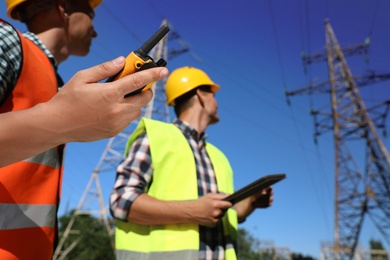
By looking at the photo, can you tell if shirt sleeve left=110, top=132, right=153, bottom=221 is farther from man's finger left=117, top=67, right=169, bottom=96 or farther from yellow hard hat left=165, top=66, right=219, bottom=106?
man's finger left=117, top=67, right=169, bottom=96

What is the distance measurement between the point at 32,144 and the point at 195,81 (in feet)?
6.08

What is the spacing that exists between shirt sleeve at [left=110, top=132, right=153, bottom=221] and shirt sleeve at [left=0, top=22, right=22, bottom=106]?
834 mm

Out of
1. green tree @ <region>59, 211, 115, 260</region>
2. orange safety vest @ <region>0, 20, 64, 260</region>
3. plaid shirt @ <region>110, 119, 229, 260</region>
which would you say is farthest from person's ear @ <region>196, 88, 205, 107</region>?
green tree @ <region>59, 211, 115, 260</region>

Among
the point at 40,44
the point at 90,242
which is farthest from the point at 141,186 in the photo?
the point at 90,242

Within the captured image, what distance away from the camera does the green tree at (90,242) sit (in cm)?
1767

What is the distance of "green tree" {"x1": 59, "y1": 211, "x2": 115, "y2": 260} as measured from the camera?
1767 centimetres

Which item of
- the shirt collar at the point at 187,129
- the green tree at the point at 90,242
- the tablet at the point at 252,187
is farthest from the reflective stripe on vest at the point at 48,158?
the green tree at the point at 90,242

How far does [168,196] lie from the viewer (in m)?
1.63

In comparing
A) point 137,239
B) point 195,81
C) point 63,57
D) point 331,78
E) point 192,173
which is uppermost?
point 331,78

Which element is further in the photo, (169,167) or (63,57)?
(169,167)

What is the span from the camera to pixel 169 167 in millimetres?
1684

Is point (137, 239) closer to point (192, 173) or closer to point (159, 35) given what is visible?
point (192, 173)

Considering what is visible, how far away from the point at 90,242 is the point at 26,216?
63.1 feet

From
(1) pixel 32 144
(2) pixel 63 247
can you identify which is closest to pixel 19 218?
(1) pixel 32 144
